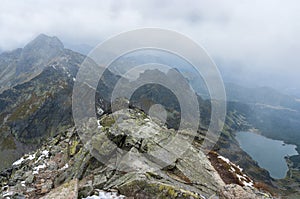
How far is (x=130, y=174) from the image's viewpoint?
72.8ft

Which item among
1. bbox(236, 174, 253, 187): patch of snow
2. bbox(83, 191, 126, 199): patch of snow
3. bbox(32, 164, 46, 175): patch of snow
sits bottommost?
bbox(32, 164, 46, 175): patch of snow

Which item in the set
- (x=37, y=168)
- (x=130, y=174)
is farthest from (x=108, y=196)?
(x=37, y=168)

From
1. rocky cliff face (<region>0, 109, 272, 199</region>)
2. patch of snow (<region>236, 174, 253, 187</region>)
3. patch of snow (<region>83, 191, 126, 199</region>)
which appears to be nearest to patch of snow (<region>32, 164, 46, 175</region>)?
rocky cliff face (<region>0, 109, 272, 199</region>)

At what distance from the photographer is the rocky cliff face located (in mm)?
20750

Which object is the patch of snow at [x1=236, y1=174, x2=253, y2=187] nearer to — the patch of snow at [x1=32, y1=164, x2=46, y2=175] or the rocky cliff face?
the rocky cliff face

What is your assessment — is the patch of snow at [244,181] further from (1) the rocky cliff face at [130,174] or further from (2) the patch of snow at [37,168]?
(2) the patch of snow at [37,168]

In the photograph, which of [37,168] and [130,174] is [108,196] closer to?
[130,174]

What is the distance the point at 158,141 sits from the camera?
30031mm

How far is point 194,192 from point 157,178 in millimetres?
3214

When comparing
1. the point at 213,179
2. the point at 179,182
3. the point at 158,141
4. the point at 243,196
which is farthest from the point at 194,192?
the point at 158,141

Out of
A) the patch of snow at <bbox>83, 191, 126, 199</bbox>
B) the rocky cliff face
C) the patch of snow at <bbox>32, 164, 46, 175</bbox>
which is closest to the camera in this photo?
the patch of snow at <bbox>83, 191, 126, 199</bbox>

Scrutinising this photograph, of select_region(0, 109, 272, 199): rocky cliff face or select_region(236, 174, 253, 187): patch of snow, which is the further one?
select_region(236, 174, 253, 187): patch of snow

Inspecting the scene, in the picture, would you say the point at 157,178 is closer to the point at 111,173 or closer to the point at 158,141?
the point at 111,173

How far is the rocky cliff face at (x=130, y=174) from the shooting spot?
20750 millimetres
